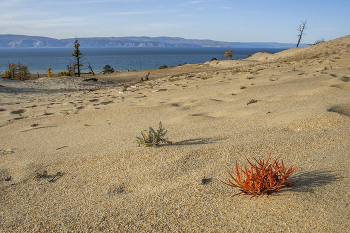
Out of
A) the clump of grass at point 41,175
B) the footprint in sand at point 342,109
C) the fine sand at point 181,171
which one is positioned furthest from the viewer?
the footprint in sand at point 342,109

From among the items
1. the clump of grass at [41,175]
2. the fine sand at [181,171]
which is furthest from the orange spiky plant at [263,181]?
the clump of grass at [41,175]

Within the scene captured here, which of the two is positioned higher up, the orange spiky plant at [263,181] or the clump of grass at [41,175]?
the orange spiky plant at [263,181]

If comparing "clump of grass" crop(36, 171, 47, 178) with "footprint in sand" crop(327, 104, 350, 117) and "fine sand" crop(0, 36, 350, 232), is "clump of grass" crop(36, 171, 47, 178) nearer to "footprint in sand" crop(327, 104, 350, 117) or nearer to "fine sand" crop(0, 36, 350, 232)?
"fine sand" crop(0, 36, 350, 232)

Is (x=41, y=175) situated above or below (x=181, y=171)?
below

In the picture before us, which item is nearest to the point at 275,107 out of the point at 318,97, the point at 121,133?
the point at 318,97

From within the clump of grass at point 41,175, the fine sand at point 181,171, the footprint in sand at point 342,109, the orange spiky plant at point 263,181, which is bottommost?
the clump of grass at point 41,175

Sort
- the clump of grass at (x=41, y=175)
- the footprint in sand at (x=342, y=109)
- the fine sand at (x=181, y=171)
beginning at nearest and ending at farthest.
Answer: the fine sand at (x=181, y=171), the clump of grass at (x=41, y=175), the footprint in sand at (x=342, y=109)

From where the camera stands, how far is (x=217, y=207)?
6.26ft

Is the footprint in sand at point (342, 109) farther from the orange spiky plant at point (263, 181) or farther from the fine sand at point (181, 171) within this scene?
the orange spiky plant at point (263, 181)

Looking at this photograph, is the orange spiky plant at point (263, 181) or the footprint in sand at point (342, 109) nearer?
the orange spiky plant at point (263, 181)

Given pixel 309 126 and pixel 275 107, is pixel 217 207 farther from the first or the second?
pixel 275 107

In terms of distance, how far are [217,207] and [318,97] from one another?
14.7 ft

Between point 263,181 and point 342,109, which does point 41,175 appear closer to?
point 263,181

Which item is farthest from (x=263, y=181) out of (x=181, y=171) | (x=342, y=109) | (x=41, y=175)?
(x=342, y=109)
